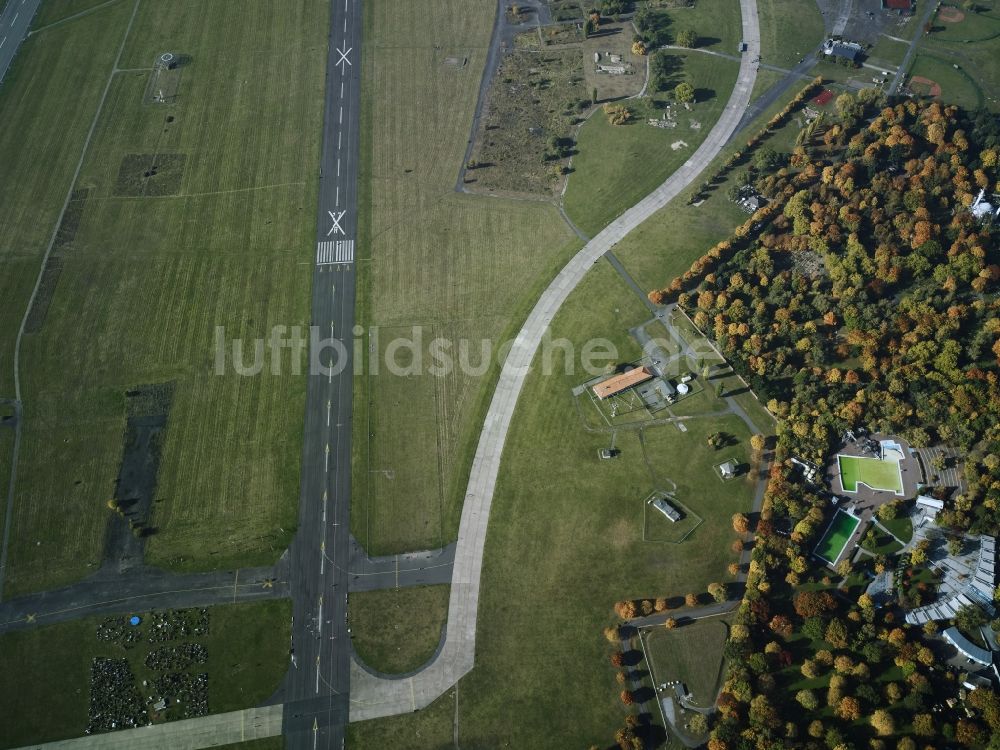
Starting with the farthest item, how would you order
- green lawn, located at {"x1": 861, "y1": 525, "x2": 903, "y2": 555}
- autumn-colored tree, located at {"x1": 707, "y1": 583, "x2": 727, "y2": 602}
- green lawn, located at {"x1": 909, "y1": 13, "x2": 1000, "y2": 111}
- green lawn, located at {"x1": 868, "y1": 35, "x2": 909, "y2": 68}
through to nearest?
1. green lawn, located at {"x1": 868, "y1": 35, "x2": 909, "y2": 68}
2. green lawn, located at {"x1": 909, "y1": 13, "x2": 1000, "y2": 111}
3. green lawn, located at {"x1": 861, "y1": 525, "x2": 903, "y2": 555}
4. autumn-colored tree, located at {"x1": 707, "y1": 583, "x2": 727, "y2": 602}

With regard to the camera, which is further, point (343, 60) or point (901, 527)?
point (343, 60)

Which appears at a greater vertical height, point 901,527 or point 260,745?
point 901,527

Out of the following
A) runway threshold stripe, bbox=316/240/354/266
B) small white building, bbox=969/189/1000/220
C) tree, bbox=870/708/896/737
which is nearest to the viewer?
tree, bbox=870/708/896/737

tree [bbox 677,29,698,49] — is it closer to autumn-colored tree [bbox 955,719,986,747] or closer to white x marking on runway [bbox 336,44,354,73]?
white x marking on runway [bbox 336,44,354,73]

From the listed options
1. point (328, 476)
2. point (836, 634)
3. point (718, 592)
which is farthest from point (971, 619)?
point (328, 476)

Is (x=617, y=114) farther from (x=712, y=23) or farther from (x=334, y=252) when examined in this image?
(x=334, y=252)

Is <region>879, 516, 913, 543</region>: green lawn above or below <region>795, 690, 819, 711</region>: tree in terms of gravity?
above

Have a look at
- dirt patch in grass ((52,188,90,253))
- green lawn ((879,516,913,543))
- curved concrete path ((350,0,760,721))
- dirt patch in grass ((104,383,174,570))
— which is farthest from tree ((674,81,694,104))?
dirt patch in grass ((52,188,90,253))
